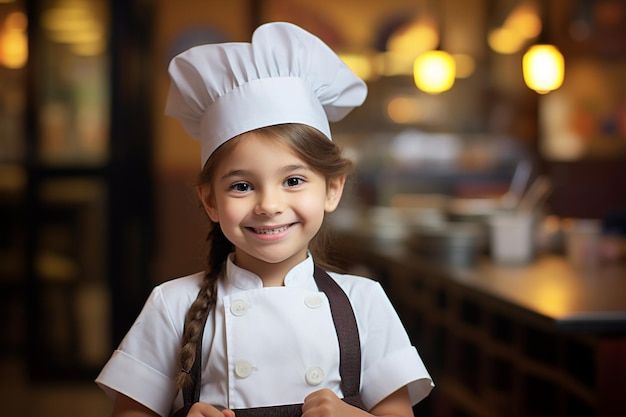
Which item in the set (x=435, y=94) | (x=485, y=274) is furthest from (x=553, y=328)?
(x=435, y=94)

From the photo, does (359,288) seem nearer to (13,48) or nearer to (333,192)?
(333,192)

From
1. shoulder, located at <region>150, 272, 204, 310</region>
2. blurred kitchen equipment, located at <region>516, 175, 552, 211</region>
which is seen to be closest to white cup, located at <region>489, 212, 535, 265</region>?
blurred kitchen equipment, located at <region>516, 175, 552, 211</region>

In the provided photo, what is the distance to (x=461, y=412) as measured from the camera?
3.67 meters

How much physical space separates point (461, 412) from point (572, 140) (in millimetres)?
3854

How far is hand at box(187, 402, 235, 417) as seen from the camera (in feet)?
4.57

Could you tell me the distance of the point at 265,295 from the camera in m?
1.51

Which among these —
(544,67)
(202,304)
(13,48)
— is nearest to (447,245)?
(544,67)

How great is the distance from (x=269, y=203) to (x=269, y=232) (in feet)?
0.20

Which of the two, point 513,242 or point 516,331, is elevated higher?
point 513,242

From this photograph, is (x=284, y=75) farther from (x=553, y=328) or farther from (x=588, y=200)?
(x=588, y=200)

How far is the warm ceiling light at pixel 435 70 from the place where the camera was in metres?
5.70

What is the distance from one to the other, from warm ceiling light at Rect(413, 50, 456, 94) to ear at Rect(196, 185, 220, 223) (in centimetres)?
424

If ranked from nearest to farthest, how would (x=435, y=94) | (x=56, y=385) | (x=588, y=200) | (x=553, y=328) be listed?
(x=553, y=328)
(x=56, y=385)
(x=588, y=200)
(x=435, y=94)

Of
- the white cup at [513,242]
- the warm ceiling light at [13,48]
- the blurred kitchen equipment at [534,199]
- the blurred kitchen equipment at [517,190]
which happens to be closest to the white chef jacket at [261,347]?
the white cup at [513,242]
